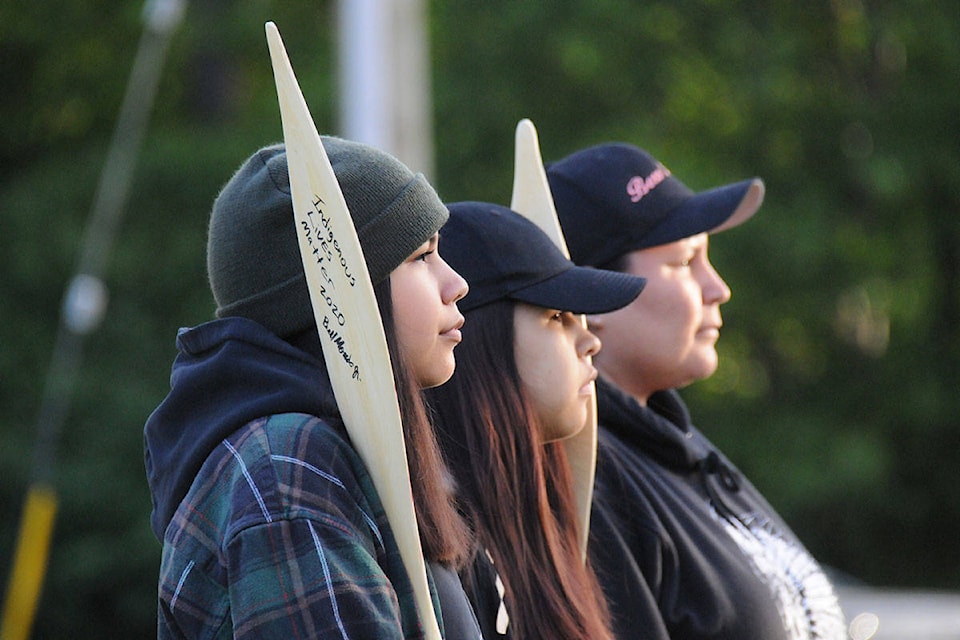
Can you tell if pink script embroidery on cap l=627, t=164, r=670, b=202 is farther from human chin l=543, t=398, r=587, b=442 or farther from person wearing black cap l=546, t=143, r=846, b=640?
human chin l=543, t=398, r=587, b=442

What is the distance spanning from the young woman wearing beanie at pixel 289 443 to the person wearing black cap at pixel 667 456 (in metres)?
0.68

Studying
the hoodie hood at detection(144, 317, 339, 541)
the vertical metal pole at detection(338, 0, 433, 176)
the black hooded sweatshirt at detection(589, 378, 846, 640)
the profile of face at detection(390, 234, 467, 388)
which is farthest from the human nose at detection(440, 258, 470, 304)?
the vertical metal pole at detection(338, 0, 433, 176)

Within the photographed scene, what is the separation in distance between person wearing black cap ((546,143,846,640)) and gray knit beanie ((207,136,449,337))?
873mm

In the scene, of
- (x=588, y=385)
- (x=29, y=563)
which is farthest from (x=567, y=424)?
(x=29, y=563)

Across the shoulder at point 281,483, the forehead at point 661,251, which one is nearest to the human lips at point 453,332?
the shoulder at point 281,483

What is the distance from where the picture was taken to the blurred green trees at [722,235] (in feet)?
28.3

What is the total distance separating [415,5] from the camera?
6.14m

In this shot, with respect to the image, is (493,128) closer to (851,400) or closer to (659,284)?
(851,400)

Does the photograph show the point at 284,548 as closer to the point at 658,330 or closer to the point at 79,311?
the point at 658,330

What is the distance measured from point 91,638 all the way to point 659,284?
7.94 metres

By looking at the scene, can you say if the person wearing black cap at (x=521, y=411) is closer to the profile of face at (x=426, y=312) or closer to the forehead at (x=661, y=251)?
the profile of face at (x=426, y=312)

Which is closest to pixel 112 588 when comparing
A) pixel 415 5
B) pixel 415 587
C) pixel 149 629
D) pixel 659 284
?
pixel 149 629

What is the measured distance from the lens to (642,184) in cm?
276

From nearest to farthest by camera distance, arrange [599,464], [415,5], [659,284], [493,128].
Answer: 1. [599,464]
2. [659,284]
3. [415,5]
4. [493,128]
